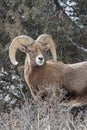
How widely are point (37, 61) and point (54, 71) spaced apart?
0.73 m

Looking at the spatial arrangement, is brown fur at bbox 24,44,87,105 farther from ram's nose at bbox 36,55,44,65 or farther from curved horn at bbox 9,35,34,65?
curved horn at bbox 9,35,34,65

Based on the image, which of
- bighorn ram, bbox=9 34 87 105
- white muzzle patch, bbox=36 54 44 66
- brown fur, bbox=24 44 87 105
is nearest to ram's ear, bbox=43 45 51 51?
bighorn ram, bbox=9 34 87 105

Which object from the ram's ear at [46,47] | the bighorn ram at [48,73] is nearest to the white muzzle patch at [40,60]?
the bighorn ram at [48,73]

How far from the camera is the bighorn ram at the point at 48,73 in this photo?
1238cm

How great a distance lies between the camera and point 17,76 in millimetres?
17891

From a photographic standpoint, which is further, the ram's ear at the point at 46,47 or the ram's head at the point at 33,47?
the ram's ear at the point at 46,47

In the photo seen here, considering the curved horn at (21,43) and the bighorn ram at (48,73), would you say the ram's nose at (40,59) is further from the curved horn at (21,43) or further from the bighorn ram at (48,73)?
the curved horn at (21,43)

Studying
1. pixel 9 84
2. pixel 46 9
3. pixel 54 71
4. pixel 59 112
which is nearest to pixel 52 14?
pixel 46 9

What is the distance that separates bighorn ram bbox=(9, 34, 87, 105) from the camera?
12.4m

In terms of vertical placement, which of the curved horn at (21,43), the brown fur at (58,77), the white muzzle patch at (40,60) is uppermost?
the curved horn at (21,43)

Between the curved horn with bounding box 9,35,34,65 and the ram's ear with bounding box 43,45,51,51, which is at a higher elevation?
the curved horn with bounding box 9,35,34,65

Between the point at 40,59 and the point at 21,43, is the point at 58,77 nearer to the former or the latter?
the point at 40,59

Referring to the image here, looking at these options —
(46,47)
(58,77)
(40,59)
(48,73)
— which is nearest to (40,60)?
(40,59)

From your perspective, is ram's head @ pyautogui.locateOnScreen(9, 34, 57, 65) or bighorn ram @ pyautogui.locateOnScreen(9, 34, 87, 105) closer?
ram's head @ pyautogui.locateOnScreen(9, 34, 57, 65)
